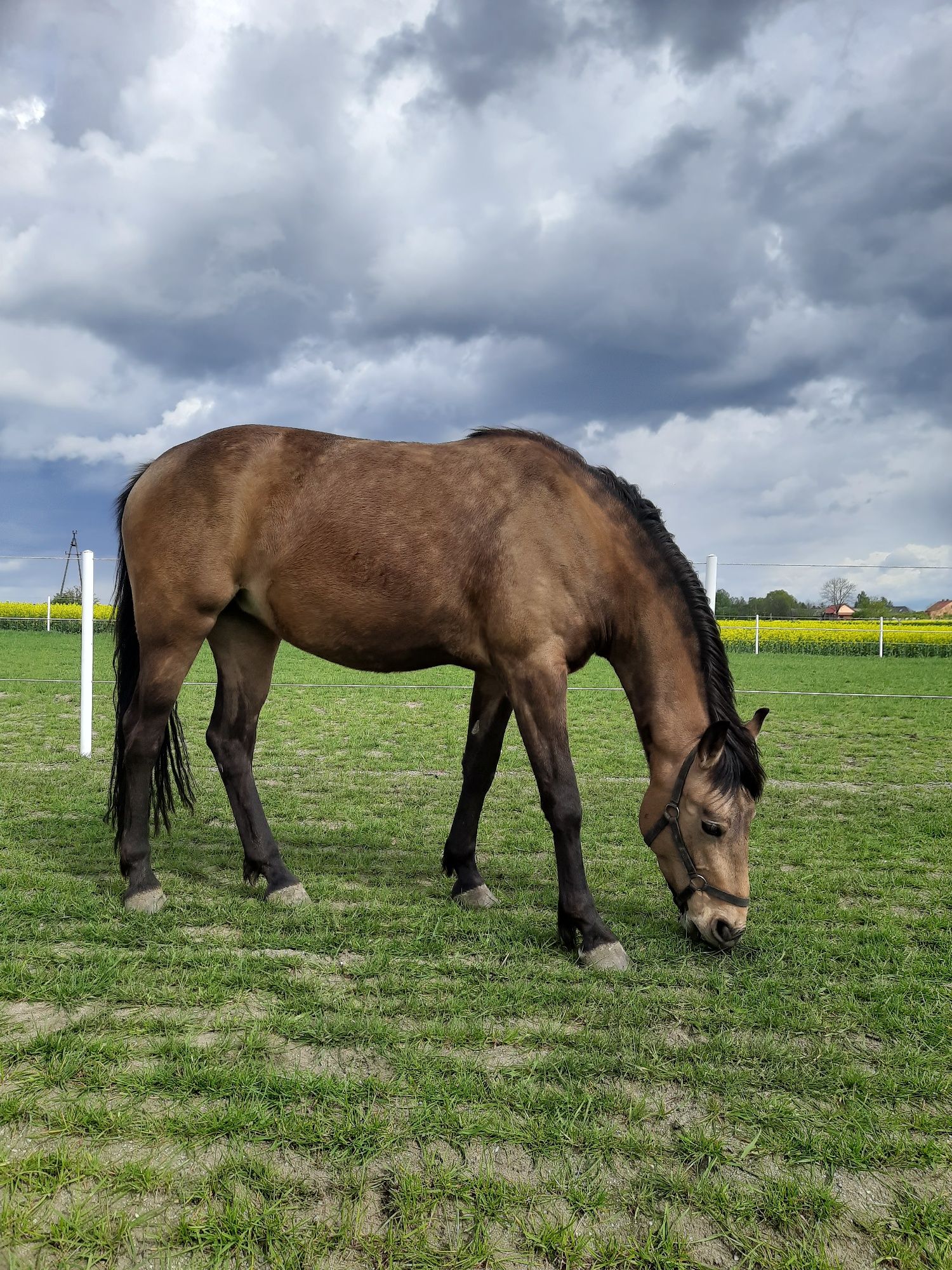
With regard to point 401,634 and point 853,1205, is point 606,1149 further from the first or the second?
point 401,634

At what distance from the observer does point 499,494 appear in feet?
12.0

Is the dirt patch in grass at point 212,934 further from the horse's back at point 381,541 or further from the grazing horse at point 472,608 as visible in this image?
the horse's back at point 381,541

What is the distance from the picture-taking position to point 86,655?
7.98 meters

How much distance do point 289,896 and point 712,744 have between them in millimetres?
2006

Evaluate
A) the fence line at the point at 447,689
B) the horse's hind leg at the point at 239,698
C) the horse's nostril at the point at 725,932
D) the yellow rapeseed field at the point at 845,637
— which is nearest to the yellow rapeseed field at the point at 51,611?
the fence line at the point at 447,689

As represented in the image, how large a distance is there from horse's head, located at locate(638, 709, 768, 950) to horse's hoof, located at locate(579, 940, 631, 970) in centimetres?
37

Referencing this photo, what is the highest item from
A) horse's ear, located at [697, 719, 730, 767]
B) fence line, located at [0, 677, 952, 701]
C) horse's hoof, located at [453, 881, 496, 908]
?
horse's ear, located at [697, 719, 730, 767]

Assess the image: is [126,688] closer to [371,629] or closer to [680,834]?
[371,629]

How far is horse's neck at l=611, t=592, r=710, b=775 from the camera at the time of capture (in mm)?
3459

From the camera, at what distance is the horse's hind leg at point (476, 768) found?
3940 mm

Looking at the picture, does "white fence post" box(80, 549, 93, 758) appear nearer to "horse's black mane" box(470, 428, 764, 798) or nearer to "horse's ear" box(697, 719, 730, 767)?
"horse's black mane" box(470, 428, 764, 798)

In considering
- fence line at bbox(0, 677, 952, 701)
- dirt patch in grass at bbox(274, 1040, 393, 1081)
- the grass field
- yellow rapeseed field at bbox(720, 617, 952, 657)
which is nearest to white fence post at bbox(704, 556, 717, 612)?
the grass field

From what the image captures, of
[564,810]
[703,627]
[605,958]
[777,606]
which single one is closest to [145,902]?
[564,810]

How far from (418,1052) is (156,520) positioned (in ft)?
8.97
